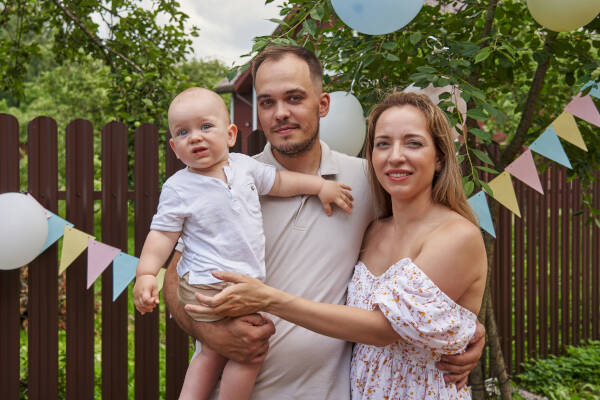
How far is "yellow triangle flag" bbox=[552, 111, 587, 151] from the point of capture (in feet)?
9.43

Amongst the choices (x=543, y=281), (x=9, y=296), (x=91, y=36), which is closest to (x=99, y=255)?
(x=9, y=296)

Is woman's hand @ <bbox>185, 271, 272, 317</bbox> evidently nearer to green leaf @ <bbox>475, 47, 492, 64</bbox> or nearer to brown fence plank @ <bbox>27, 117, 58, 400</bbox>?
green leaf @ <bbox>475, 47, 492, 64</bbox>

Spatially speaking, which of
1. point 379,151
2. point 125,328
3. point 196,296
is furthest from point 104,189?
point 379,151

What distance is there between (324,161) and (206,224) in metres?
0.58

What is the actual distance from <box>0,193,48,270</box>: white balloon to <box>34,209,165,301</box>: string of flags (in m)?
0.10

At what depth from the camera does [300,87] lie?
194 cm

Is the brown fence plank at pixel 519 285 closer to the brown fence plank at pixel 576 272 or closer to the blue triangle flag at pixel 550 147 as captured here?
the brown fence plank at pixel 576 272

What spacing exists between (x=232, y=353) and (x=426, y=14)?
7.75ft

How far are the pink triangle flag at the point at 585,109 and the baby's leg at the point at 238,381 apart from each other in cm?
229

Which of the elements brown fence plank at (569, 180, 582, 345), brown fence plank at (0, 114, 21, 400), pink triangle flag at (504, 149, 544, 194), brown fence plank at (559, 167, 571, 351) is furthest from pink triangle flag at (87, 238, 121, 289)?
brown fence plank at (569, 180, 582, 345)

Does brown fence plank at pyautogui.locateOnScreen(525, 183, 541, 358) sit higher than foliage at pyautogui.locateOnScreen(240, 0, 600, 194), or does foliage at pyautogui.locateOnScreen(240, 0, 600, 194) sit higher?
foliage at pyautogui.locateOnScreen(240, 0, 600, 194)

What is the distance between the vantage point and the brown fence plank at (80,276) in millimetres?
3072

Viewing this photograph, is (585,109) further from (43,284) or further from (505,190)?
(43,284)

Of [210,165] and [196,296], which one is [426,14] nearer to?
[210,165]
